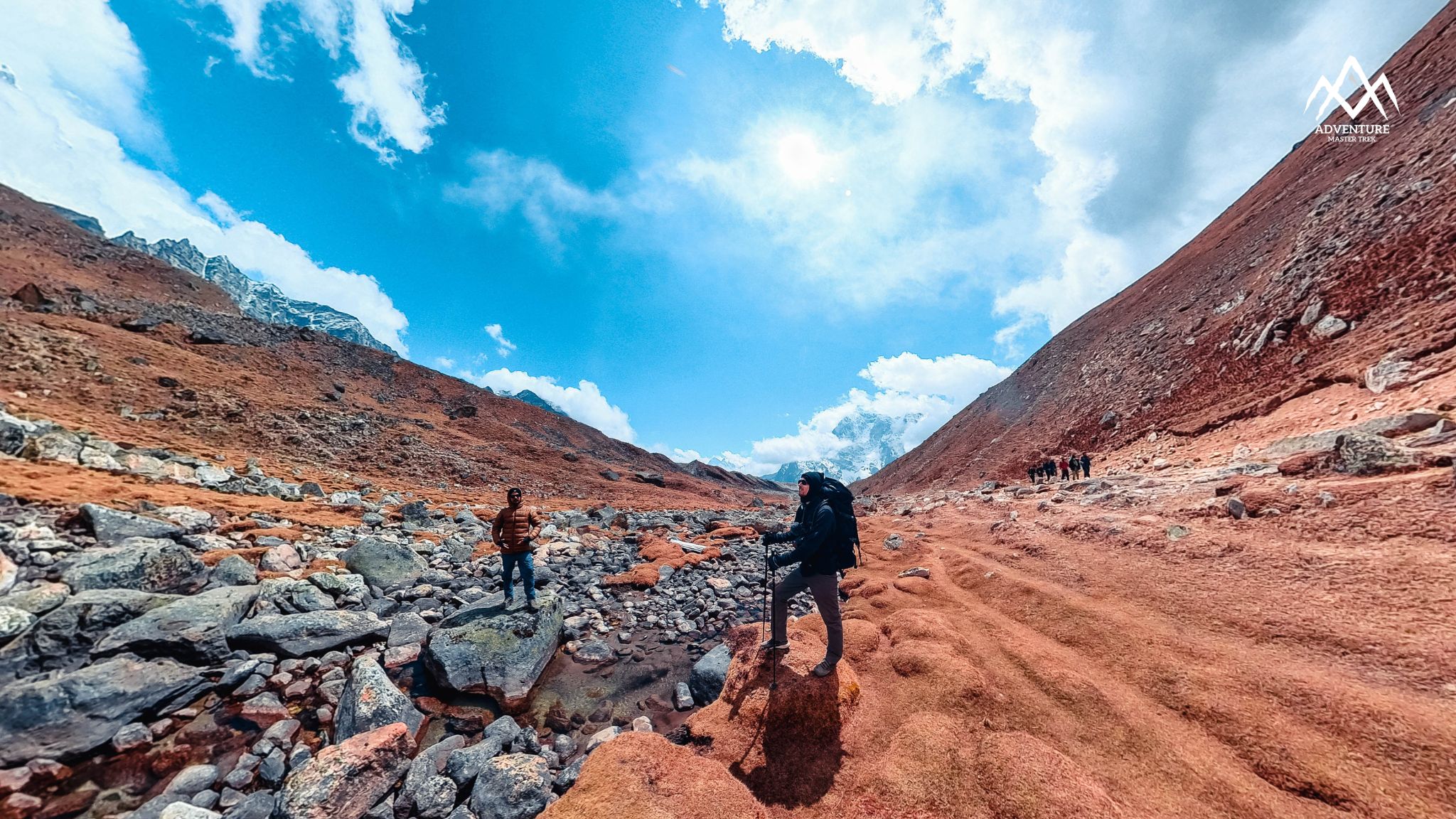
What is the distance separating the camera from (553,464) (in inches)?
2053

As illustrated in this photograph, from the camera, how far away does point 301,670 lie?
7391mm

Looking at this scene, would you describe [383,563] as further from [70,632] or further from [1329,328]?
[1329,328]

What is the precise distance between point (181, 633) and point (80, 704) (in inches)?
56.7

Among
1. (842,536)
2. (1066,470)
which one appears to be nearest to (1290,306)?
(1066,470)

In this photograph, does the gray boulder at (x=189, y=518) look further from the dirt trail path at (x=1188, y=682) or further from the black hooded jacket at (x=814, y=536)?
the black hooded jacket at (x=814, y=536)

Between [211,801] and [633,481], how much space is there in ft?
184

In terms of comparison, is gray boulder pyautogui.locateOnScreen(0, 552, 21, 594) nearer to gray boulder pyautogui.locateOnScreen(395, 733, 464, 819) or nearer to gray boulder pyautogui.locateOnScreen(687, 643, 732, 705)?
gray boulder pyautogui.locateOnScreen(395, 733, 464, 819)

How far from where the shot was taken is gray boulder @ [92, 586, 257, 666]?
6.81 meters

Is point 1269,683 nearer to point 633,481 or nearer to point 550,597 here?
point 550,597

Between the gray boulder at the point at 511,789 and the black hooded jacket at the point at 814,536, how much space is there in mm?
3725

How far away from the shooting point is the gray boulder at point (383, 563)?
36.3ft

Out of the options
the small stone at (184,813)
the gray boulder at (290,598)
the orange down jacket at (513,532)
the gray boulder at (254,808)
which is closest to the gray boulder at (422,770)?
the gray boulder at (254,808)

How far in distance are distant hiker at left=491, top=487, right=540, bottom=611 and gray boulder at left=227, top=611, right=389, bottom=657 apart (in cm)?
225

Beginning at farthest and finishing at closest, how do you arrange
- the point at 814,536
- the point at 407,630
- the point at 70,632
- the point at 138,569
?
the point at 407,630, the point at 138,569, the point at 70,632, the point at 814,536
